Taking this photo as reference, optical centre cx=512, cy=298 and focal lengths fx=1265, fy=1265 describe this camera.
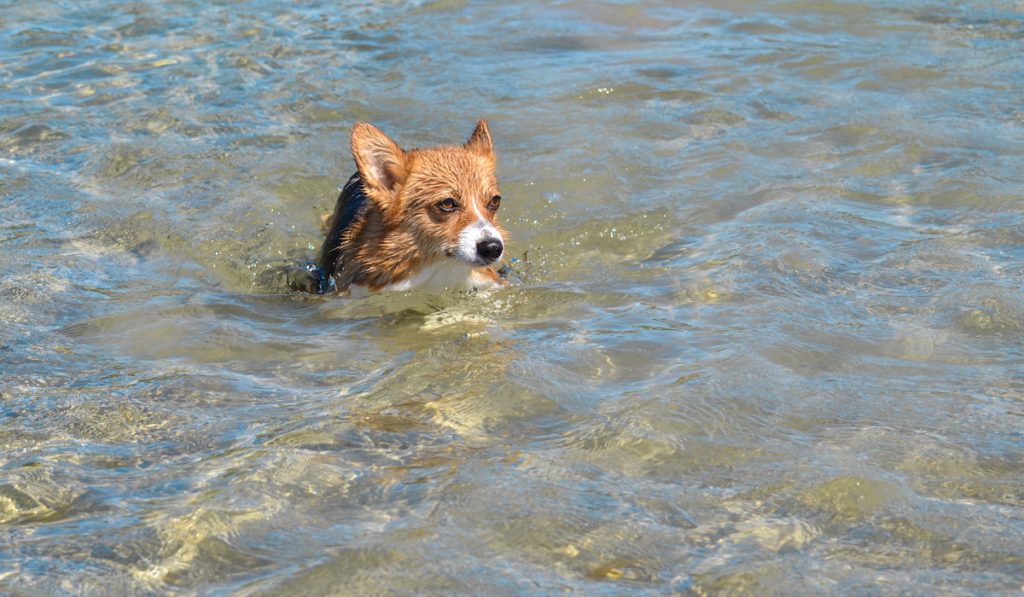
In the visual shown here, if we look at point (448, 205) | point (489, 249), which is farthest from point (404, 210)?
point (489, 249)

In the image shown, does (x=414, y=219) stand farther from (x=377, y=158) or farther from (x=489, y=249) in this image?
(x=489, y=249)

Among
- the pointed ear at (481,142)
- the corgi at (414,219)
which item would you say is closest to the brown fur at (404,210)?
the corgi at (414,219)

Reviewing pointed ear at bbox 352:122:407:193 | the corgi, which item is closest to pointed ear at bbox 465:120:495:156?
the corgi

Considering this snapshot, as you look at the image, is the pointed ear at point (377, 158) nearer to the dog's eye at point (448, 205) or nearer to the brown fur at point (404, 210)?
the brown fur at point (404, 210)

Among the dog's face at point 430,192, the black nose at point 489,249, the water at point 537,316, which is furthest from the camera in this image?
the dog's face at point 430,192

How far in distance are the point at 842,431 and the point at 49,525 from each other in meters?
2.74

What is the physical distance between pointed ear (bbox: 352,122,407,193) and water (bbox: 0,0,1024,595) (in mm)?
620

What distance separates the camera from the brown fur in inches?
246

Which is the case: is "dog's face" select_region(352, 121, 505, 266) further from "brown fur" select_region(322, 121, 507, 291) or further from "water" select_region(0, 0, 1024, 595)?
"water" select_region(0, 0, 1024, 595)

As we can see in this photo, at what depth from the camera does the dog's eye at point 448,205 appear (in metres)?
6.25

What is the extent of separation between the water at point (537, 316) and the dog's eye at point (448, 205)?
1.54ft

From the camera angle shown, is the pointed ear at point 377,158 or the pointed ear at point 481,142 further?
the pointed ear at point 481,142

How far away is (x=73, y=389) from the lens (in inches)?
201

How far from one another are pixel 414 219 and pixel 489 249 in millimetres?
493
